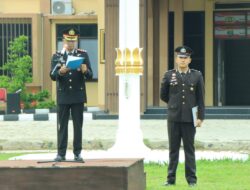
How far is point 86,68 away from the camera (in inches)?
459

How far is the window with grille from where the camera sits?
29297 mm

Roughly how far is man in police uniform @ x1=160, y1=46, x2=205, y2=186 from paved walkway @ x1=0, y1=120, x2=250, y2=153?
6.29 meters

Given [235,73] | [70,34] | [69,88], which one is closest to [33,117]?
[235,73]

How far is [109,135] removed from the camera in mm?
19844

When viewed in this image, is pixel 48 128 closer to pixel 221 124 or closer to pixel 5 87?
pixel 221 124

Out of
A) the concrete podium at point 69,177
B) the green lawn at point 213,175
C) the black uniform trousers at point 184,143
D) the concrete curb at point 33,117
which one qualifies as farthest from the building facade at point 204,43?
the concrete podium at point 69,177

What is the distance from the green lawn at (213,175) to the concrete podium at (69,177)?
1.74 meters

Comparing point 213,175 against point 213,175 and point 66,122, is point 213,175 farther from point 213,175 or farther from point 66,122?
point 66,122

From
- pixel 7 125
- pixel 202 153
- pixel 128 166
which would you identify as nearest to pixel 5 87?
pixel 7 125

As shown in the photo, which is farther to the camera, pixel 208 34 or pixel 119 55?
pixel 208 34

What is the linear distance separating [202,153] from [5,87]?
12670 millimetres

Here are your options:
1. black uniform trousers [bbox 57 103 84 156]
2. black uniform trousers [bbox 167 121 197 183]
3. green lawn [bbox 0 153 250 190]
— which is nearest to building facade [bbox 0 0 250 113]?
green lawn [bbox 0 153 250 190]

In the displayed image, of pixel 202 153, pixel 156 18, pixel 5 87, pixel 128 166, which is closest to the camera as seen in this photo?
pixel 128 166

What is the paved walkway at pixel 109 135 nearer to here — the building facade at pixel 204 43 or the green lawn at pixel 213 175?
the building facade at pixel 204 43
